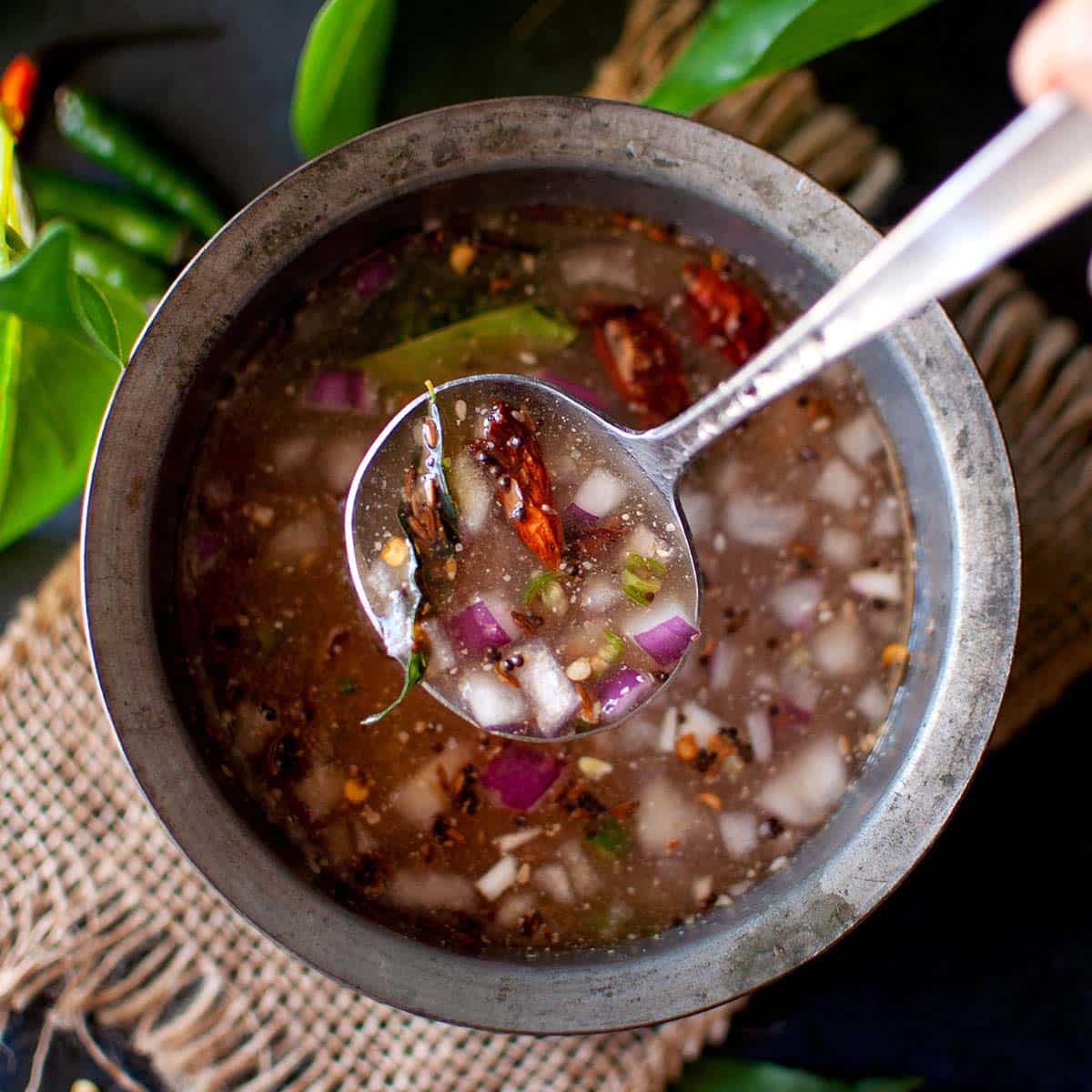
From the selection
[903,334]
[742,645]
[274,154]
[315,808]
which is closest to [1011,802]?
[742,645]

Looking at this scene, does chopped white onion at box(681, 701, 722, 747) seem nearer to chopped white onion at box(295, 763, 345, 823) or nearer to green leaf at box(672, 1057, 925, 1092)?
chopped white onion at box(295, 763, 345, 823)

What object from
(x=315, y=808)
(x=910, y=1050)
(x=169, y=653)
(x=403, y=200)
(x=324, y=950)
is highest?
(x=403, y=200)

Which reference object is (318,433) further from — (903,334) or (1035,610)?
(1035,610)

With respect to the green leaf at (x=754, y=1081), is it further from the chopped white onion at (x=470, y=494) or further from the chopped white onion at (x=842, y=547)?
the chopped white onion at (x=470, y=494)

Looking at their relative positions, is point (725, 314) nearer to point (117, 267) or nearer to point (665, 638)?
point (665, 638)

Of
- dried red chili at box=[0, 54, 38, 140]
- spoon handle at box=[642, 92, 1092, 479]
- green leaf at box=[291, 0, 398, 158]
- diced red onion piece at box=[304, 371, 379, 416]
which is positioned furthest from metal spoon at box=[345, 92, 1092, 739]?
dried red chili at box=[0, 54, 38, 140]

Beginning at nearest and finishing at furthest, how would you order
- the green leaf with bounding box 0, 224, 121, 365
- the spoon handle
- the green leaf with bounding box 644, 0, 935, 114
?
the spoon handle → the green leaf with bounding box 0, 224, 121, 365 → the green leaf with bounding box 644, 0, 935, 114

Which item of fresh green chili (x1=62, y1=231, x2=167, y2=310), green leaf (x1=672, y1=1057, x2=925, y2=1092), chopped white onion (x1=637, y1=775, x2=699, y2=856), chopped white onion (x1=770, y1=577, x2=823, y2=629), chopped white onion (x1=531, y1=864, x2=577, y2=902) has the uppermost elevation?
fresh green chili (x1=62, y1=231, x2=167, y2=310)
